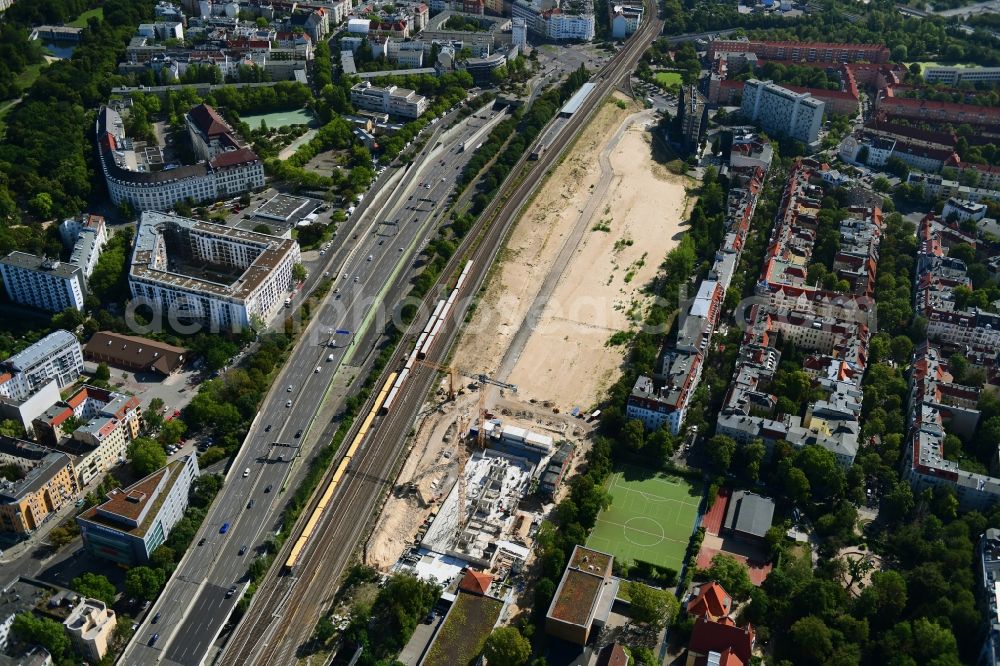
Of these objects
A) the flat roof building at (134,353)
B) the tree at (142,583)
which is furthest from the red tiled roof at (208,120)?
the tree at (142,583)

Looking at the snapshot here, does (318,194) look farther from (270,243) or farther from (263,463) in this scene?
(263,463)

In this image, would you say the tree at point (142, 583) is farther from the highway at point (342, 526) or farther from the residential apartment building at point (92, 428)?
the residential apartment building at point (92, 428)

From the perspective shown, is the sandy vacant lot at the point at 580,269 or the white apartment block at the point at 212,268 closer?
the sandy vacant lot at the point at 580,269

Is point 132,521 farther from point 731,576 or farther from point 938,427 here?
point 938,427

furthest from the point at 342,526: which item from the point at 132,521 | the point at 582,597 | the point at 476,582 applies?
the point at 582,597

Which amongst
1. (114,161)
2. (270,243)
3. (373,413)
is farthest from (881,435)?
(114,161)

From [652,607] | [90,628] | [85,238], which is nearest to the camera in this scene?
[90,628]
